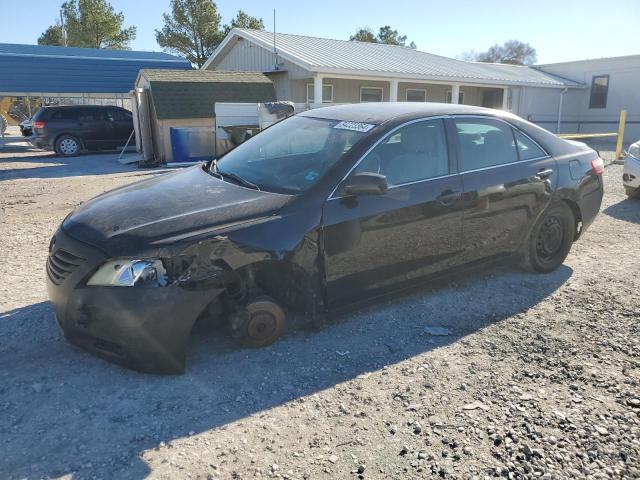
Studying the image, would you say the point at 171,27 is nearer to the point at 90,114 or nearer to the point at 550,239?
the point at 90,114

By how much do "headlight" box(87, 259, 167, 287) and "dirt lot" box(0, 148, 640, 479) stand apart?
0.65 m

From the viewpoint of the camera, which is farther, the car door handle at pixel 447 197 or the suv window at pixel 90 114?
the suv window at pixel 90 114

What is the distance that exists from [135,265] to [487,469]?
2205 mm

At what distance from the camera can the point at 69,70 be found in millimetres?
24000

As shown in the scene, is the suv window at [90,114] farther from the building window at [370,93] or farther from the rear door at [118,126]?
the building window at [370,93]

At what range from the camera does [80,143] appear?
704 inches

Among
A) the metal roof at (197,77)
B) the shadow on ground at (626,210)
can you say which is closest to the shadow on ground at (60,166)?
the metal roof at (197,77)

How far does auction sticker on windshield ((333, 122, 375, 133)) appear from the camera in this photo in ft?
12.8

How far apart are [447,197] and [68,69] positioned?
25107 millimetres

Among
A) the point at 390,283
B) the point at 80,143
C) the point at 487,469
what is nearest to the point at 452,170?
the point at 390,283

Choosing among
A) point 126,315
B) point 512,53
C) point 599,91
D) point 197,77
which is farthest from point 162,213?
point 512,53

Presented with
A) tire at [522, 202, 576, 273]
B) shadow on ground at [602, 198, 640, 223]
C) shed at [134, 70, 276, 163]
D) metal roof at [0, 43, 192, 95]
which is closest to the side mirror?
tire at [522, 202, 576, 273]

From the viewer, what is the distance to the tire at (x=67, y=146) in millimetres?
17484

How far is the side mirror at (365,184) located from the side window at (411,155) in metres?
0.16
